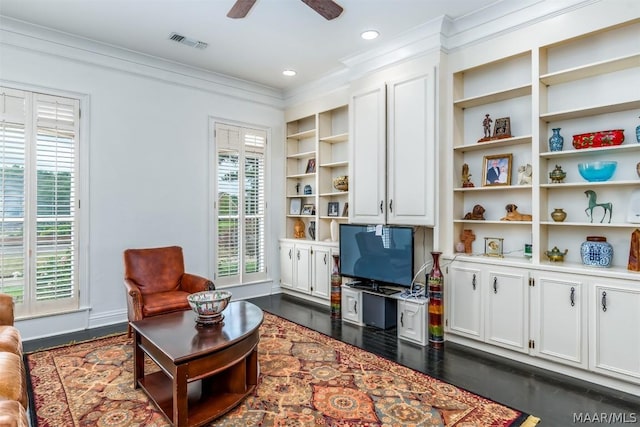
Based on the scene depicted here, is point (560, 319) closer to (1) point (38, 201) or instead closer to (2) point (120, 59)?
(1) point (38, 201)

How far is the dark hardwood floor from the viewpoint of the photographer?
2.36m

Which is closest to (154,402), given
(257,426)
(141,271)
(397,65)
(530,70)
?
(257,426)

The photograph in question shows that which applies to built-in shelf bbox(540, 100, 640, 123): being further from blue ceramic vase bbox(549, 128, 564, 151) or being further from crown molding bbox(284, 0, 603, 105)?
crown molding bbox(284, 0, 603, 105)

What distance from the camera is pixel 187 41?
3889 mm

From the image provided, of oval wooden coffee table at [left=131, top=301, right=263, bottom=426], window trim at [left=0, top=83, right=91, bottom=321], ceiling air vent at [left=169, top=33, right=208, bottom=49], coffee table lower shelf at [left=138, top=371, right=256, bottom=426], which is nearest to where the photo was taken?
oval wooden coffee table at [left=131, top=301, right=263, bottom=426]

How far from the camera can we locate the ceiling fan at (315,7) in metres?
2.49

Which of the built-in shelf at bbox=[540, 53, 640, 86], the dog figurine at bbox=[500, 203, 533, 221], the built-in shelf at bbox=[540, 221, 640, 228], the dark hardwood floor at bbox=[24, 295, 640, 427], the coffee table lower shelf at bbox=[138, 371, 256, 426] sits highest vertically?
the built-in shelf at bbox=[540, 53, 640, 86]

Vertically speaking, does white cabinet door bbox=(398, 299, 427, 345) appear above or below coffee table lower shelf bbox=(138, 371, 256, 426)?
above

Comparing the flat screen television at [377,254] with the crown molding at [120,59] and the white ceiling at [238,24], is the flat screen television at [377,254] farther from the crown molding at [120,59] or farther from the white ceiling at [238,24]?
the crown molding at [120,59]

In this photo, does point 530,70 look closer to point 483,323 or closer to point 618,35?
point 618,35

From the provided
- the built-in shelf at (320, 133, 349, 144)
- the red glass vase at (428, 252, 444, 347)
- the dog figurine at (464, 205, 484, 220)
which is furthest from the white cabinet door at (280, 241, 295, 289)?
the dog figurine at (464, 205, 484, 220)

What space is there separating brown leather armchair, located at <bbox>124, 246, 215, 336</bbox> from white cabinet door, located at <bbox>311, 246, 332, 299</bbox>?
1694 mm

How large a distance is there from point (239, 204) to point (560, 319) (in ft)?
12.8

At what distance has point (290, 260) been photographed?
5410 millimetres
